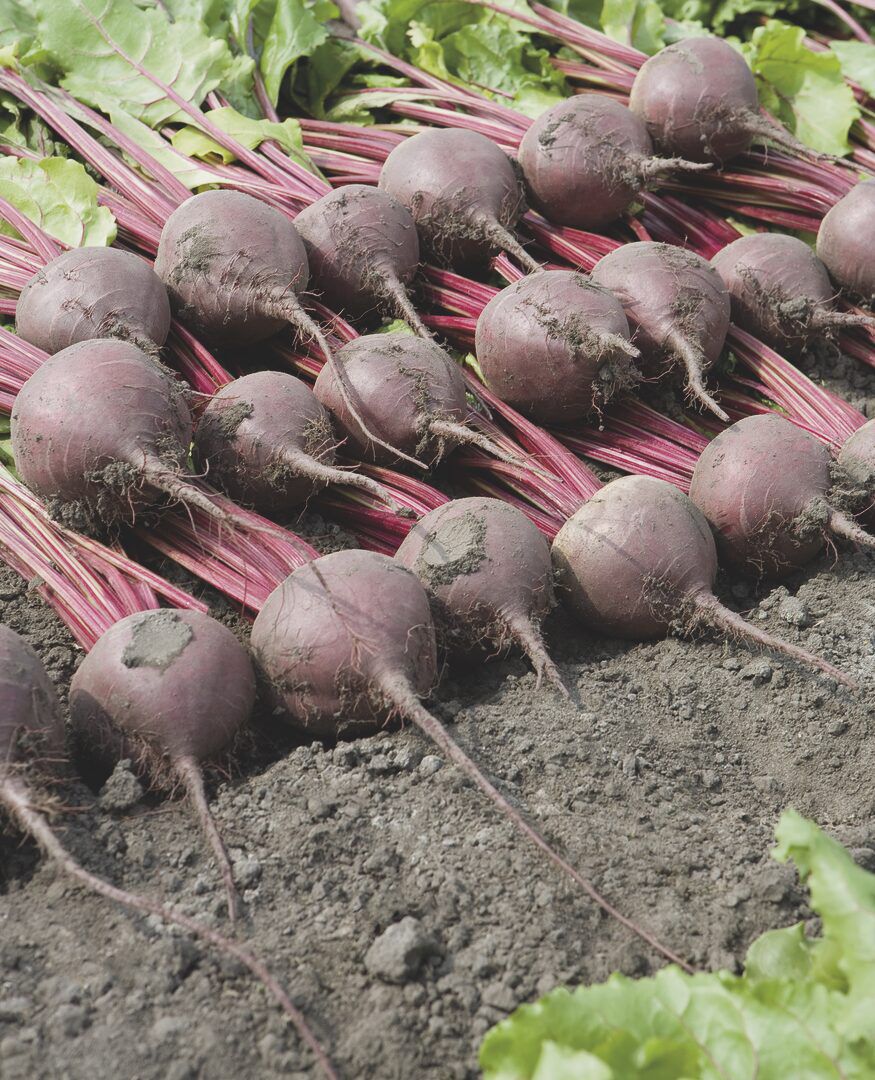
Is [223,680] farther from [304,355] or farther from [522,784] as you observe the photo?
[304,355]

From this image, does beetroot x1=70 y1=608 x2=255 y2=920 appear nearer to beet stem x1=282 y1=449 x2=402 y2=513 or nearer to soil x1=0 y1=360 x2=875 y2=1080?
soil x1=0 y1=360 x2=875 y2=1080

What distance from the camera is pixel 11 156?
425 centimetres

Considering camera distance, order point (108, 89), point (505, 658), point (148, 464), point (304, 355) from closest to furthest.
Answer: point (148, 464)
point (505, 658)
point (304, 355)
point (108, 89)

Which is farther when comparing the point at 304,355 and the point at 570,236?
the point at 570,236

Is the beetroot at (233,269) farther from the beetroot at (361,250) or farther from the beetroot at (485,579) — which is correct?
the beetroot at (485,579)

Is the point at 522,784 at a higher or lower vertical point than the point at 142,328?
lower

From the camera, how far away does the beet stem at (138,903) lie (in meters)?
1.97

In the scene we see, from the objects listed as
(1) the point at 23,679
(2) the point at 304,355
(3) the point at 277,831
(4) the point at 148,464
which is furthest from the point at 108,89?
(3) the point at 277,831

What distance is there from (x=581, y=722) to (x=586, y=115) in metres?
2.64

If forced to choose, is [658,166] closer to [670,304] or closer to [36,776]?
[670,304]

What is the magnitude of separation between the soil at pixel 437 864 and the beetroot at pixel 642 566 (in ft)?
0.40

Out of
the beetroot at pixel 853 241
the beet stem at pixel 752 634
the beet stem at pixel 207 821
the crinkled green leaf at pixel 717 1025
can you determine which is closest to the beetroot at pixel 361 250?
the beet stem at pixel 752 634

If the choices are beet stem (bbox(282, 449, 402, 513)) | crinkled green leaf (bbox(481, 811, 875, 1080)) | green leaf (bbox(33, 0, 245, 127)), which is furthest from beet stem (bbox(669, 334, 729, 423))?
green leaf (bbox(33, 0, 245, 127))

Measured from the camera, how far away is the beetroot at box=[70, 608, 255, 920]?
2572 millimetres
